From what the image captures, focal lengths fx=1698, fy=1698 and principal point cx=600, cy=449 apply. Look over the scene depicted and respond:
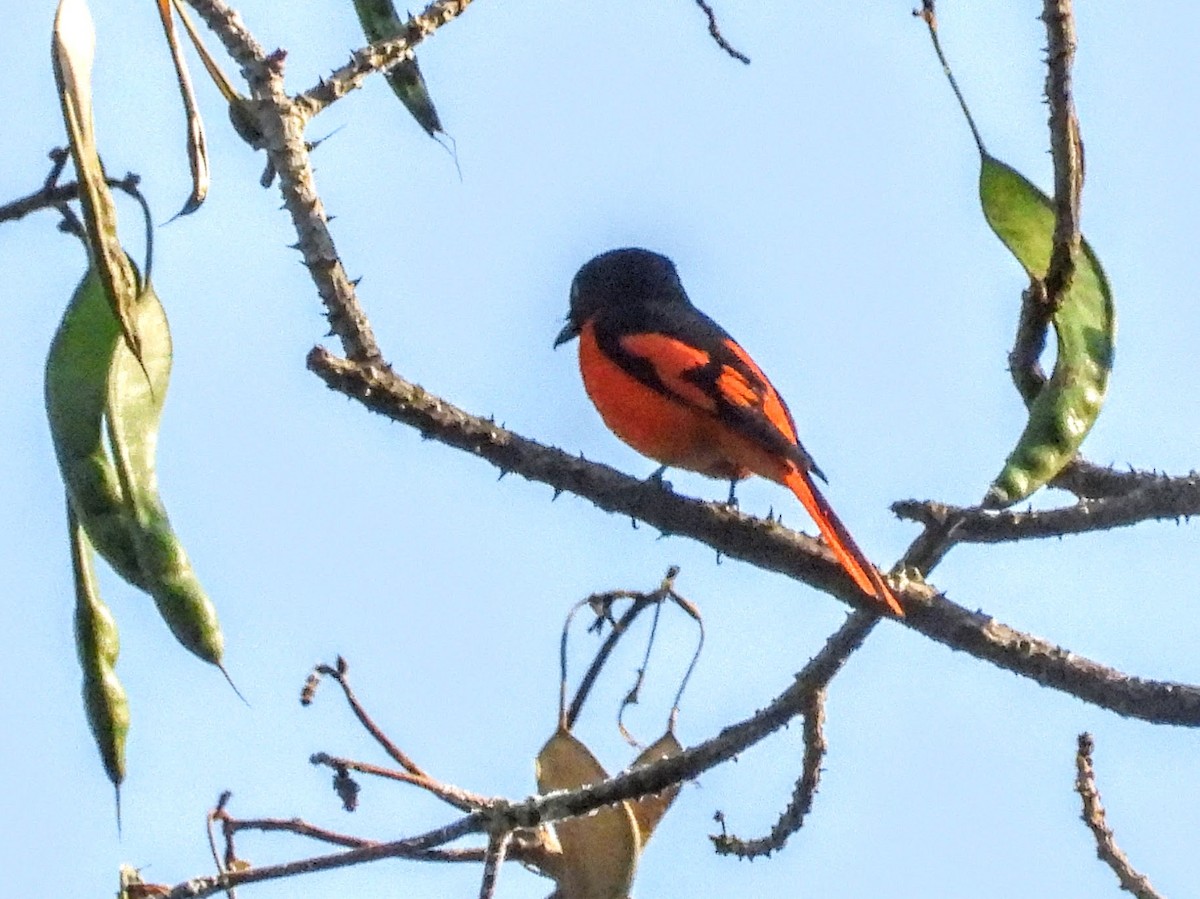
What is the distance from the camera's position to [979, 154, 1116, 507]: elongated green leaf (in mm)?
2862

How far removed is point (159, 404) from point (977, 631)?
155 cm

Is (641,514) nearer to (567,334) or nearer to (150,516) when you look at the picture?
(150,516)

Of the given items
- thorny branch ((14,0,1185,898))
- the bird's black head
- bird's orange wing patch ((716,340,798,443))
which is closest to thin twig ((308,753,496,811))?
thorny branch ((14,0,1185,898))

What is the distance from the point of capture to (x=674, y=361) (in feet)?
17.6

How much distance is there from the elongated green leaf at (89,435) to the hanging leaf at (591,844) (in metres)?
0.94

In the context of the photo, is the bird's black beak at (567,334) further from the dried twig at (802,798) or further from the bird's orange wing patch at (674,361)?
the dried twig at (802,798)

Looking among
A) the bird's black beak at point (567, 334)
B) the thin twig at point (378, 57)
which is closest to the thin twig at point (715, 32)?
the thin twig at point (378, 57)

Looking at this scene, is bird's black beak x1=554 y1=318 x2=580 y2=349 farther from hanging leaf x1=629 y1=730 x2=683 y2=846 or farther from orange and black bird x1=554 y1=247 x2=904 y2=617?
hanging leaf x1=629 y1=730 x2=683 y2=846

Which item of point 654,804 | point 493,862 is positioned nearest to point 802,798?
point 654,804

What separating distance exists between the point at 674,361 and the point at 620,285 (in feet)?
3.86

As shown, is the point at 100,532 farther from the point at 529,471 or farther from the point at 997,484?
the point at 997,484

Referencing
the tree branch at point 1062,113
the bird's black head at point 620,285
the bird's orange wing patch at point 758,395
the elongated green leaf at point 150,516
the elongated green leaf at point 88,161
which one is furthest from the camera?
the bird's black head at point 620,285

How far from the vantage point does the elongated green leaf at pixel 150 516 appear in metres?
2.35

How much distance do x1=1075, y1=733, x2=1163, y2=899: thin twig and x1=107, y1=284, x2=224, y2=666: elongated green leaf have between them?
1.62 metres
